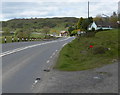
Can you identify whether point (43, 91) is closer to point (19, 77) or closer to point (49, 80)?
point (49, 80)

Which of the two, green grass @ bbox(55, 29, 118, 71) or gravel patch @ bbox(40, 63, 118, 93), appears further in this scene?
green grass @ bbox(55, 29, 118, 71)

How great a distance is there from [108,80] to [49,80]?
230 centimetres

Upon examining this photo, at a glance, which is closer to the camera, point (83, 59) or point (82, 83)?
point (82, 83)

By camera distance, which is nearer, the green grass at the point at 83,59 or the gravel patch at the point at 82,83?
the gravel patch at the point at 82,83

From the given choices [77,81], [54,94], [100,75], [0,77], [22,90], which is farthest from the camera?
[100,75]

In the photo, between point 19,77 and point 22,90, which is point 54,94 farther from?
point 19,77

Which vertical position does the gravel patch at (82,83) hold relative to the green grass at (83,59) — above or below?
above

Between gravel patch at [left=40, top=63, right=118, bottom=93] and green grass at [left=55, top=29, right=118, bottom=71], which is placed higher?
gravel patch at [left=40, top=63, right=118, bottom=93]

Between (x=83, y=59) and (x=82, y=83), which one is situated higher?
(x=82, y=83)

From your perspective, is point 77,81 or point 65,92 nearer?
point 65,92

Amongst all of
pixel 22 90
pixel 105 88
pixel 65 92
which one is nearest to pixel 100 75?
pixel 105 88

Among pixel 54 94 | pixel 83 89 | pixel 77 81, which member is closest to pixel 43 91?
pixel 54 94

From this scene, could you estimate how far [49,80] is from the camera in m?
9.09

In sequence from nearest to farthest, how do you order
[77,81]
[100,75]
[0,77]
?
[77,81] → [0,77] → [100,75]
